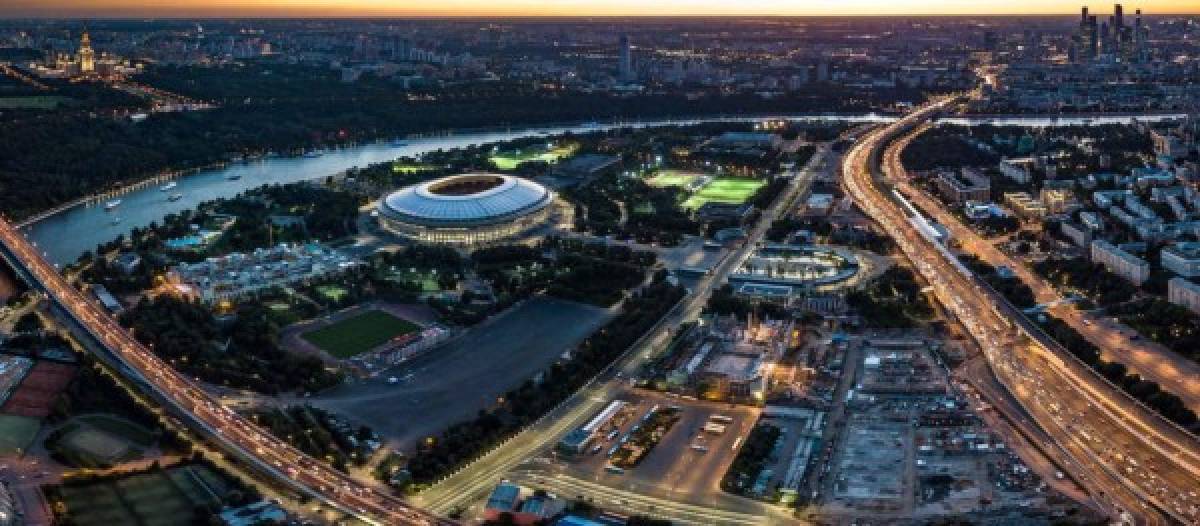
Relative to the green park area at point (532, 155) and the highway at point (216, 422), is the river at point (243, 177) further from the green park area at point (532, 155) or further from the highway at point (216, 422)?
the highway at point (216, 422)

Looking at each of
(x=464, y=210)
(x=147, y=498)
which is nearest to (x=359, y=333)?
(x=147, y=498)

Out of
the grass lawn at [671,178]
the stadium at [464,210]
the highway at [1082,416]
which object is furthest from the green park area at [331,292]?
the grass lawn at [671,178]

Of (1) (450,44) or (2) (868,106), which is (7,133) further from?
(1) (450,44)

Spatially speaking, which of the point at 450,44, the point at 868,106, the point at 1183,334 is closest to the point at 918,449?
the point at 1183,334

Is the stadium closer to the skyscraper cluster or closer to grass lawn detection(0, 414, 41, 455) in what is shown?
grass lawn detection(0, 414, 41, 455)

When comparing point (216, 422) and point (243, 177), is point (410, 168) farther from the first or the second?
point (216, 422)

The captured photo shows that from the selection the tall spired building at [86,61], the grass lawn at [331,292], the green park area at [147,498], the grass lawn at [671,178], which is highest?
the tall spired building at [86,61]

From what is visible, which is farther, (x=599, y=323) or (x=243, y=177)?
(x=243, y=177)
